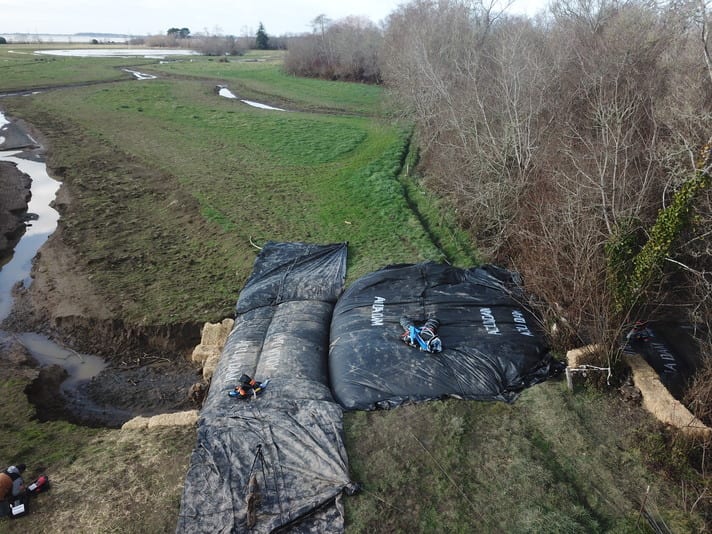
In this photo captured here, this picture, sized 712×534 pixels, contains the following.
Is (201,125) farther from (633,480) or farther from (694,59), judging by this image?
(633,480)

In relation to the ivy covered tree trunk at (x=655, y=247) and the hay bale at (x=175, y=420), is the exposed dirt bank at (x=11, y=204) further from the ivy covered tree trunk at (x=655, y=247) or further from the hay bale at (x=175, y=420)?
the ivy covered tree trunk at (x=655, y=247)

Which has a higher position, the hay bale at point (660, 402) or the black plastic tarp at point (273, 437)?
the hay bale at point (660, 402)

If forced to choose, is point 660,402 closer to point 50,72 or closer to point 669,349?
point 669,349

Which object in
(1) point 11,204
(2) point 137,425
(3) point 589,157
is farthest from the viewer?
(1) point 11,204

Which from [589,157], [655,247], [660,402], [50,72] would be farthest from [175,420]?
[50,72]

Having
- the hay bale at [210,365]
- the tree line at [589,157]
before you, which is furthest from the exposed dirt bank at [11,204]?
the tree line at [589,157]
